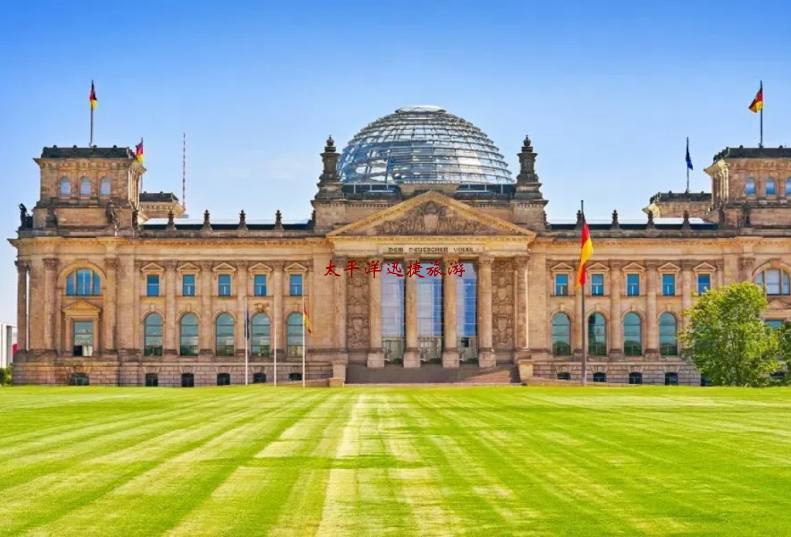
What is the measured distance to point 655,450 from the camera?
32750 millimetres

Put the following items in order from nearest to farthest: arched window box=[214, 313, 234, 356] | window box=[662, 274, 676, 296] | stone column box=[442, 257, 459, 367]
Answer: stone column box=[442, 257, 459, 367] → arched window box=[214, 313, 234, 356] → window box=[662, 274, 676, 296]

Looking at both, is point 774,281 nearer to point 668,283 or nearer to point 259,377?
point 668,283

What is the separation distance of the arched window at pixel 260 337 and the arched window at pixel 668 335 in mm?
37621

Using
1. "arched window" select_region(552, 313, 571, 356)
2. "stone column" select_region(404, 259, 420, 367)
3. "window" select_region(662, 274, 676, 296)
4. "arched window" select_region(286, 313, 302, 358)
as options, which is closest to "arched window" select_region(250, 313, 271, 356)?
"arched window" select_region(286, 313, 302, 358)

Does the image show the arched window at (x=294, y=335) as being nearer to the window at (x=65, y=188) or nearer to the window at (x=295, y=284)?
the window at (x=295, y=284)

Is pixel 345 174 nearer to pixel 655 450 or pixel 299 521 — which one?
pixel 655 450

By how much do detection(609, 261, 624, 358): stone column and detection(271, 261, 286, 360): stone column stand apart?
31249mm

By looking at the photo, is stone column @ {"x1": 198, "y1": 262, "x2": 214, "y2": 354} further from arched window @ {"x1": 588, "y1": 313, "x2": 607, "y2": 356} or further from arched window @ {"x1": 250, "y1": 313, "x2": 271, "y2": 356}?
arched window @ {"x1": 588, "y1": 313, "x2": 607, "y2": 356}

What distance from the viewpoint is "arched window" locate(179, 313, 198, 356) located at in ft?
427

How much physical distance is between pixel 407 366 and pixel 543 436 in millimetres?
86063

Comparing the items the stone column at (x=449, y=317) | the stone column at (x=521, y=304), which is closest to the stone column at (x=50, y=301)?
the stone column at (x=449, y=317)

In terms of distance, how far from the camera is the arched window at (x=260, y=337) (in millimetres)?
130125

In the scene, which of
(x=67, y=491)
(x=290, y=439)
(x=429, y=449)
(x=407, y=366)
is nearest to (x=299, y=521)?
(x=67, y=491)

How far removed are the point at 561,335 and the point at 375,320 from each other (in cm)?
1831
